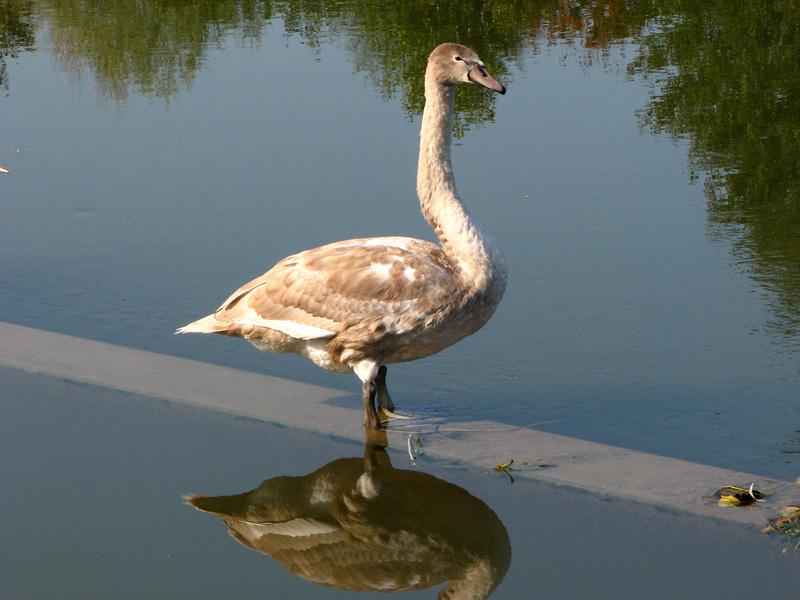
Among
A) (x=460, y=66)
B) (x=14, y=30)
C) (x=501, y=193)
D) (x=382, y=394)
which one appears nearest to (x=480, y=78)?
(x=460, y=66)

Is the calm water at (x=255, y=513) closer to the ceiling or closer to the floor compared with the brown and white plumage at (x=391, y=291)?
closer to the floor

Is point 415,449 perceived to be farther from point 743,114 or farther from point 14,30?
point 14,30

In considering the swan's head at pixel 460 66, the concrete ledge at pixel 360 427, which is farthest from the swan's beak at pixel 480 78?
the concrete ledge at pixel 360 427

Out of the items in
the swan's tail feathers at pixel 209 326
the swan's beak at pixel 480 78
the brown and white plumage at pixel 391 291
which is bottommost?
the swan's tail feathers at pixel 209 326

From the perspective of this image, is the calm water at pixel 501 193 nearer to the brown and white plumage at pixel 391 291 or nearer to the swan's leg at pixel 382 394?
the swan's leg at pixel 382 394

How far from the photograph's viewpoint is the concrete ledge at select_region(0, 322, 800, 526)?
4586mm

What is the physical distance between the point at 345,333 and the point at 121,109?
7496 millimetres

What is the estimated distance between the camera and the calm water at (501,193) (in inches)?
230

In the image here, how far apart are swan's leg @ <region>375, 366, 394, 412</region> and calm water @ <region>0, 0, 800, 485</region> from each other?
0.64 ft

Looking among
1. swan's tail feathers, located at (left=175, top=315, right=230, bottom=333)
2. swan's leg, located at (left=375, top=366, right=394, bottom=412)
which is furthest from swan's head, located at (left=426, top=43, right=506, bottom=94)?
swan's tail feathers, located at (left=175, top=315, right=230, bottom=333)

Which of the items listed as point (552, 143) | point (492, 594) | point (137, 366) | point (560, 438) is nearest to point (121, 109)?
point (552, 143)

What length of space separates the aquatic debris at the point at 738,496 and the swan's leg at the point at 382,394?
1757 mm

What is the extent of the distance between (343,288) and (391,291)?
27 centimetres

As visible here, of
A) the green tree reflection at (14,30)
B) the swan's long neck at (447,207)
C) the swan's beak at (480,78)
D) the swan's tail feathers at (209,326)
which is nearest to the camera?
the swan's long neck at (447,207)
